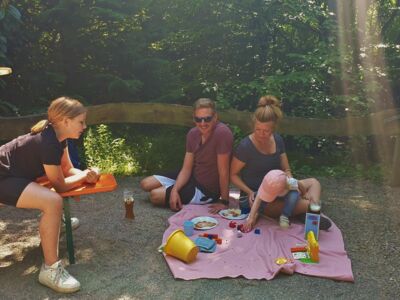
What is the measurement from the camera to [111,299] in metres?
2.92

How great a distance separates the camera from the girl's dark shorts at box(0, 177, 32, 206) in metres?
3.10

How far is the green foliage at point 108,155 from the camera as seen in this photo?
596cm

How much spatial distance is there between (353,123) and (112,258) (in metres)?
3.45

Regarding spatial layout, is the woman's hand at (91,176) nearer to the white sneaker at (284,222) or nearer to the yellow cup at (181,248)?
the yellow cup at (181,248)

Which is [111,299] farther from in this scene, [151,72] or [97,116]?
[151,72]

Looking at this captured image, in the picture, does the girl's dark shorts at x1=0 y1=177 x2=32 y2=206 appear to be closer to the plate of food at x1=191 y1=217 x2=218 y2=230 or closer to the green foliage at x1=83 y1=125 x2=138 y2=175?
the plate of food at x1=191 y1=217 x2=218 y2=230

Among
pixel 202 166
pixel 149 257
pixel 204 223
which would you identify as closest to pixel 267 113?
pixel 202 166

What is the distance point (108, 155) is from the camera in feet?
20.4

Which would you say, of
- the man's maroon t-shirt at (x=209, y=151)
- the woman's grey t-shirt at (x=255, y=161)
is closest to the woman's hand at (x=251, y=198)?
the woman's grey t-shirt at (x=255, y=161)

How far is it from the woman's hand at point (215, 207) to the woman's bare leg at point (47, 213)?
167cm

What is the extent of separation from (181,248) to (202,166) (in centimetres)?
126

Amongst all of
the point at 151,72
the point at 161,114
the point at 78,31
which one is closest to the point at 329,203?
the point at 161,114

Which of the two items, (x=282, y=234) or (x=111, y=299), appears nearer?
(x=111, y=299)

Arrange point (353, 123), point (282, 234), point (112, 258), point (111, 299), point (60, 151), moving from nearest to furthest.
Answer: point (111, 299) → point (60, 151) → point (112, 258) → point (282, 234) → point (353, 123)
